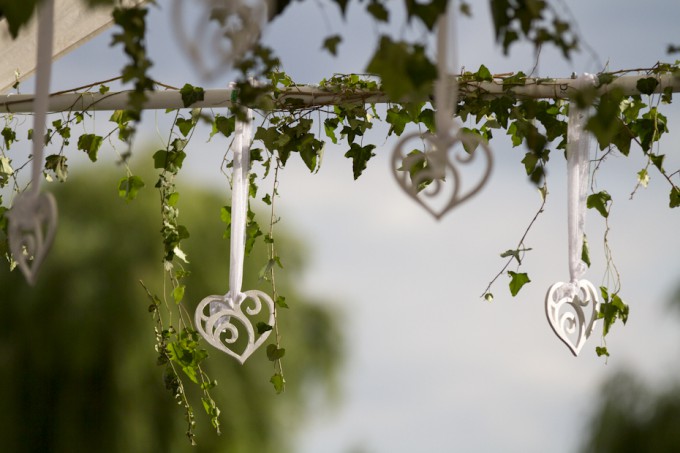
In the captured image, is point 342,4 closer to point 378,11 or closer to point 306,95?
point 378,11

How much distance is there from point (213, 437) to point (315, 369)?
3.03 ft

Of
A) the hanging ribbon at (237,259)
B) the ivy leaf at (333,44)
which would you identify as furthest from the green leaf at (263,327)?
the ivy leaf at (333,44)

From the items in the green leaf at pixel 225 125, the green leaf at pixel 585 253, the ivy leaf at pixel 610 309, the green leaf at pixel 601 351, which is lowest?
the green leaf at pixel 601 351

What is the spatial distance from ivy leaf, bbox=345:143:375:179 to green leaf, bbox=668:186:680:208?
0.71m

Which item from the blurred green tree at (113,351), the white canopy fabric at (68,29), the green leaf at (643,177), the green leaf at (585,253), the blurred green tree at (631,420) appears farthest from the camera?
the blurred green tree at (631,420)

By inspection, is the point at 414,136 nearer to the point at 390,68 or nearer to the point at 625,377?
the point at 390,68

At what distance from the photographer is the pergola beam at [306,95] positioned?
79.7 inches

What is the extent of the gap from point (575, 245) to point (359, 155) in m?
0.54

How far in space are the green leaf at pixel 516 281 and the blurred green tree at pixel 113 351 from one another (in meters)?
4.05

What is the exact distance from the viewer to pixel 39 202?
38.9 inches

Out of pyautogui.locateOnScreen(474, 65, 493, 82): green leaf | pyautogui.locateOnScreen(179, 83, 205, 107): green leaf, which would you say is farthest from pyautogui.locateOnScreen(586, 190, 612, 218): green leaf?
pyautogui.locateOnScreen(179, 83, 205, 107): green leaf

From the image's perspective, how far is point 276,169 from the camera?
2160 millimetres

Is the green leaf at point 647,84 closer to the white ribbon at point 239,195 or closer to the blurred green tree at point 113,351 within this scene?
the white ribbon at point 239,195

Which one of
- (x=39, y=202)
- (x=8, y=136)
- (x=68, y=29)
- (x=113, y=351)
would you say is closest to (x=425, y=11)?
(x=39, y=202)
